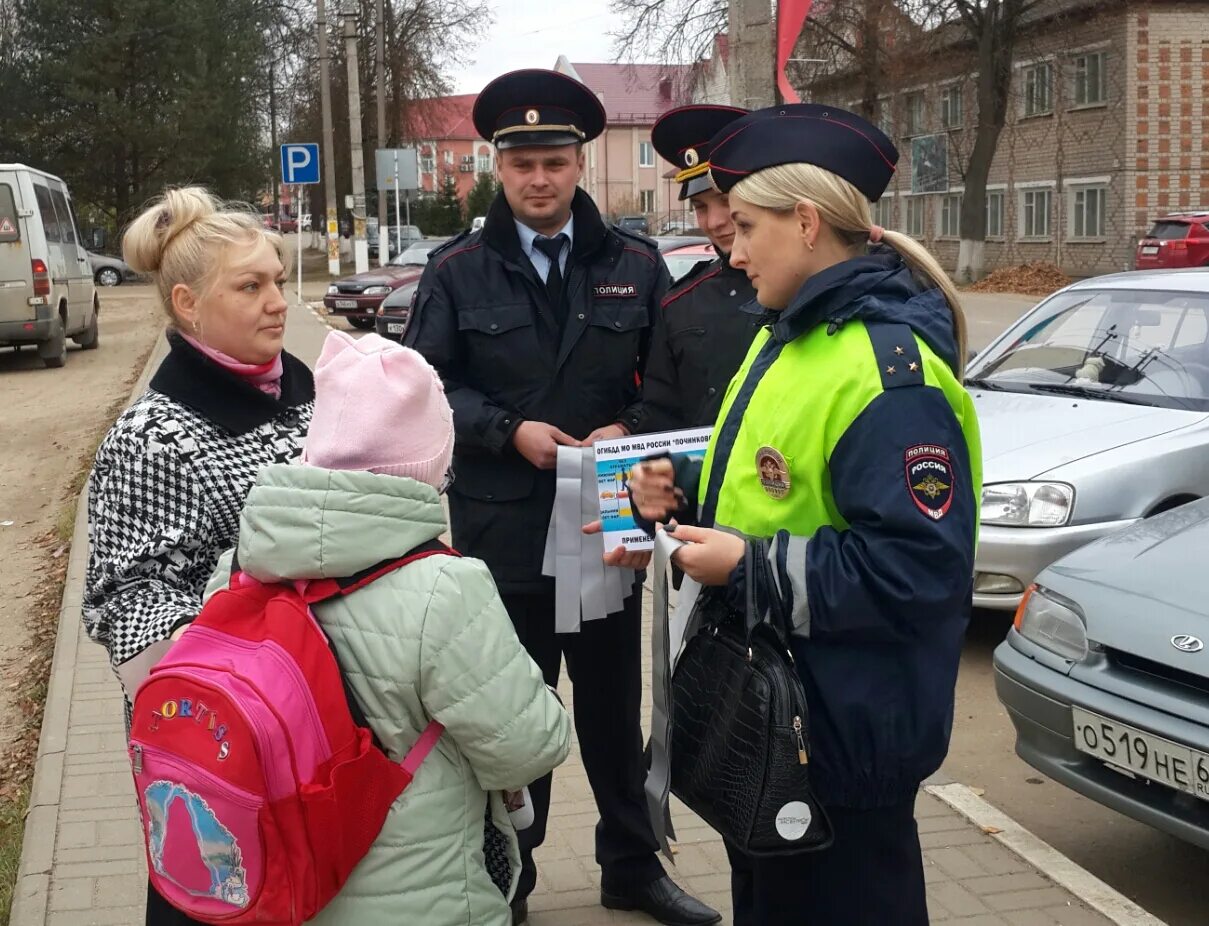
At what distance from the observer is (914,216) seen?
49062mm

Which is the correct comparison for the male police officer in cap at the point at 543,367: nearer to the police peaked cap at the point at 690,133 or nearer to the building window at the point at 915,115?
the police peaked cap at the point at 690,133

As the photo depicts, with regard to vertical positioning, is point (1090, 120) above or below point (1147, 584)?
above

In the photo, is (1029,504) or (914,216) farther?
(914,216)

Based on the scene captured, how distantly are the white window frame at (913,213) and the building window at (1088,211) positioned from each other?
887 cm

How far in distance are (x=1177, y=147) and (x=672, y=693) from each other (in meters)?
38.5

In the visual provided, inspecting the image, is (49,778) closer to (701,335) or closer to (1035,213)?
(701,335)

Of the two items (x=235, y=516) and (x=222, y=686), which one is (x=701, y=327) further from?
(x=222, y=686)

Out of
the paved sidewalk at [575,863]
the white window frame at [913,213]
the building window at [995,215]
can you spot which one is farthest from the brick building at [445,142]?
the paved sidewalk at [575,863]

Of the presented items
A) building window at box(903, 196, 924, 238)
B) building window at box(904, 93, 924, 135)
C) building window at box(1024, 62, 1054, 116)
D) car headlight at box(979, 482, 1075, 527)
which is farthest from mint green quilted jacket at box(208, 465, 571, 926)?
building window at box(903, 196, 924, 238)

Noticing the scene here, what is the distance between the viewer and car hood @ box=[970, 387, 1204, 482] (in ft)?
19.2

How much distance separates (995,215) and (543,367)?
1675 inches

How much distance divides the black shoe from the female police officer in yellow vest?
117 cm

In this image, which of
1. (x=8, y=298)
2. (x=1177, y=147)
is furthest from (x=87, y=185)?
(x=1177, y=147)

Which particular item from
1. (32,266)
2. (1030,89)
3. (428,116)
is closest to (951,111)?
(1030,89)
